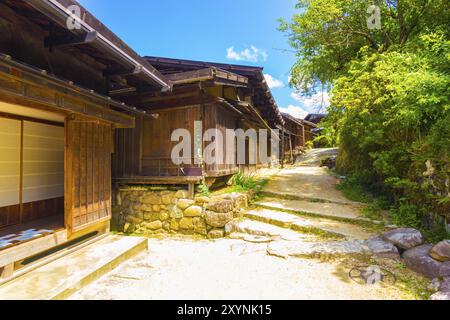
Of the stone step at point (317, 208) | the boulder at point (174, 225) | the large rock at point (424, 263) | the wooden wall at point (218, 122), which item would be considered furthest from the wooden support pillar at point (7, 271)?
the large rock at point (424, 263)

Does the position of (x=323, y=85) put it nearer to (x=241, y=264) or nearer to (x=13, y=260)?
(x=241, y=264)

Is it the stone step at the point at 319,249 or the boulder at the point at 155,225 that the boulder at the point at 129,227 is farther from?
the stone step at the point at 319,249

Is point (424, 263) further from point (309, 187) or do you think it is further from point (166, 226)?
point (166, 226)

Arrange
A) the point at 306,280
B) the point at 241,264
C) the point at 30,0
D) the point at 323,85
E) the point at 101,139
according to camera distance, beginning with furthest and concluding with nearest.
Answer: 1. the point at 323,85
2. the point at 101,139
3. the point at 241,264
4. the point at 306,280
5. the point at 30,0

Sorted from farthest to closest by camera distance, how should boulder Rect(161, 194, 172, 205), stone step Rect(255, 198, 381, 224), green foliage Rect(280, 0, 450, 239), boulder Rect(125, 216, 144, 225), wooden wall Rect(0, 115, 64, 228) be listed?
boulder Rect(125, 216, 144, 225)
boulder Rect(161, 194, 172, 205)
stone step Rect(255, 198, 381, 224)
wooden wall Rect(0, 115, 64, 228)
green foliage Rect(280, 0, 450, 239)

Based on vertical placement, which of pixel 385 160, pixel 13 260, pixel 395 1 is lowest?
pixel 13 260

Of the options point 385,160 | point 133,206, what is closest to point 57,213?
point 133,206

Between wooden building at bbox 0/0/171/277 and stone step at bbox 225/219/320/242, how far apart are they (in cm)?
352

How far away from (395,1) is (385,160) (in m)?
7.34

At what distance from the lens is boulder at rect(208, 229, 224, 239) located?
24.9 ft

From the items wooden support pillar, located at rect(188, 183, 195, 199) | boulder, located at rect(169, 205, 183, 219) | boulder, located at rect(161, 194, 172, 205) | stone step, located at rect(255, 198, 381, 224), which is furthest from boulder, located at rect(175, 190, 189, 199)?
stone step, located at rect(255, 198, 381, 224)

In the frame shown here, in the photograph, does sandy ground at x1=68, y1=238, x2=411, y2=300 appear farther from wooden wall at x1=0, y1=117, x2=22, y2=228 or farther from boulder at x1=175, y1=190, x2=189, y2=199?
wooden wall at x1=0, y1=117, x2=22, y2=228

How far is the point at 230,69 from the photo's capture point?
29.6 feet

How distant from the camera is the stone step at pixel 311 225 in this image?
643 cm
